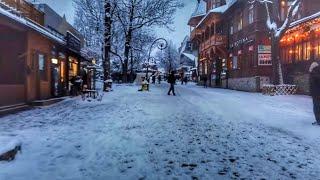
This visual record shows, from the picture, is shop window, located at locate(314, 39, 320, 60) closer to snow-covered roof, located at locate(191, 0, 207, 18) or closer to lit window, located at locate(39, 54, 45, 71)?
lit window, located at locate(39, 54, 45, 71)

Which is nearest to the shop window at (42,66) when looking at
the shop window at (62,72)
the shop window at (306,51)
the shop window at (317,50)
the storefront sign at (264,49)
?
the shop window at (62,72)

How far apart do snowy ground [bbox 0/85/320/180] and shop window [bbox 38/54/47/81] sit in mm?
6970

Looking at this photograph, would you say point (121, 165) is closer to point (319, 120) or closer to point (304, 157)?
point (304, 157)

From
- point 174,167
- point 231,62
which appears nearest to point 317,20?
point 231,62

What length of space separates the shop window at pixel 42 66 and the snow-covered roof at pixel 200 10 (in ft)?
126

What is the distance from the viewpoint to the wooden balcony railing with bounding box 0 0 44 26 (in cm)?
1832

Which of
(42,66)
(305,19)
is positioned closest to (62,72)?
(42,66)

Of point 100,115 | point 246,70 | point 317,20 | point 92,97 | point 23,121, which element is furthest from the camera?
point 246,70

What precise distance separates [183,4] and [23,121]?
123 ft

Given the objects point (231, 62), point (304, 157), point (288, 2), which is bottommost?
point (304, 157)

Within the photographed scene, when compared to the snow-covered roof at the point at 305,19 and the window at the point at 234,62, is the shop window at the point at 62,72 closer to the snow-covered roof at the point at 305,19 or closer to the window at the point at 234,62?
the snow-covered roof at the point at 305,19

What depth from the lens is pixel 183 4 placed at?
49344mm

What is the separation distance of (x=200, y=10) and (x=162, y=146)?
171ft

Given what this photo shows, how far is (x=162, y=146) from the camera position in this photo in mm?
9484
